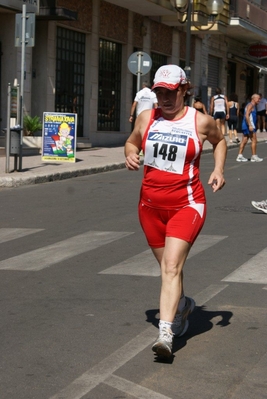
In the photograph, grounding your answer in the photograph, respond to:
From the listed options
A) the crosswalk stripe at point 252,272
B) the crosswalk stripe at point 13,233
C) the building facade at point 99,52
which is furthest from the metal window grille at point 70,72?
the crosswalk stripe at point 252,272

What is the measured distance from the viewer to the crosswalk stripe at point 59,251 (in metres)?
8.58

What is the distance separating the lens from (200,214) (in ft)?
18.6

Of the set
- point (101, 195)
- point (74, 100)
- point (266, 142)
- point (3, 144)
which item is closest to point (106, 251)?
point (101, 195)

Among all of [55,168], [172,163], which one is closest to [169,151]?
[172,163]

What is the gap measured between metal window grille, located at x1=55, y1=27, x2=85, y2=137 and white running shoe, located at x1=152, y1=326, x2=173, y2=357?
21.7m

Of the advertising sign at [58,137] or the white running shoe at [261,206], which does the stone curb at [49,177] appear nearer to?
the advertising sign at [58,137]

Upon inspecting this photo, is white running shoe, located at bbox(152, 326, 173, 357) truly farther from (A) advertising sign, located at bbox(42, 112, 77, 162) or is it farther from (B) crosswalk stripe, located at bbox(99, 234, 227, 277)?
(A) advertising sign, located at bbox(42, 112, 77, 162)

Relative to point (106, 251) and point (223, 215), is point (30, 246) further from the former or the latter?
point (223, 215)

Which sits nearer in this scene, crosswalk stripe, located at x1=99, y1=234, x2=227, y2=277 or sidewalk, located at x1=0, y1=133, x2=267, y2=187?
crosswalk stripe, located at x1=99, y1=234, x2=227, y2=277

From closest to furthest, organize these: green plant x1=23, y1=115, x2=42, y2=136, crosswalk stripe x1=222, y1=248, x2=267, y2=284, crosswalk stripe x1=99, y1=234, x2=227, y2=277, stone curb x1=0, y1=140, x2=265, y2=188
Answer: crosswalk stripe x1=222, y1=248, x2=267, y2=284 < crosswalk stripe x1=99, y1=234, x2=227, y2=277 < stone curb x1=0, y1=140, x2=265, y2=188 < green plant x1=23, y1=115, x2=42, y2=136

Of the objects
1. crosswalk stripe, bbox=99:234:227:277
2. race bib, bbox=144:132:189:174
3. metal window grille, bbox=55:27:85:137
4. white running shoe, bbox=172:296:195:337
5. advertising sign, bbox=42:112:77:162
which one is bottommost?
crosswalk stripe, bbox=99:234:227:277

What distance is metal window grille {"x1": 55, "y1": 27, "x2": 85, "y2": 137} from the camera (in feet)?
87.3

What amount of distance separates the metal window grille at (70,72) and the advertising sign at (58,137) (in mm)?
7252

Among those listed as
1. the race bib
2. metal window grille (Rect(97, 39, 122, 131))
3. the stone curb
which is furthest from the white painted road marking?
metal window grille (Rect(97, 39, 122, 131))
